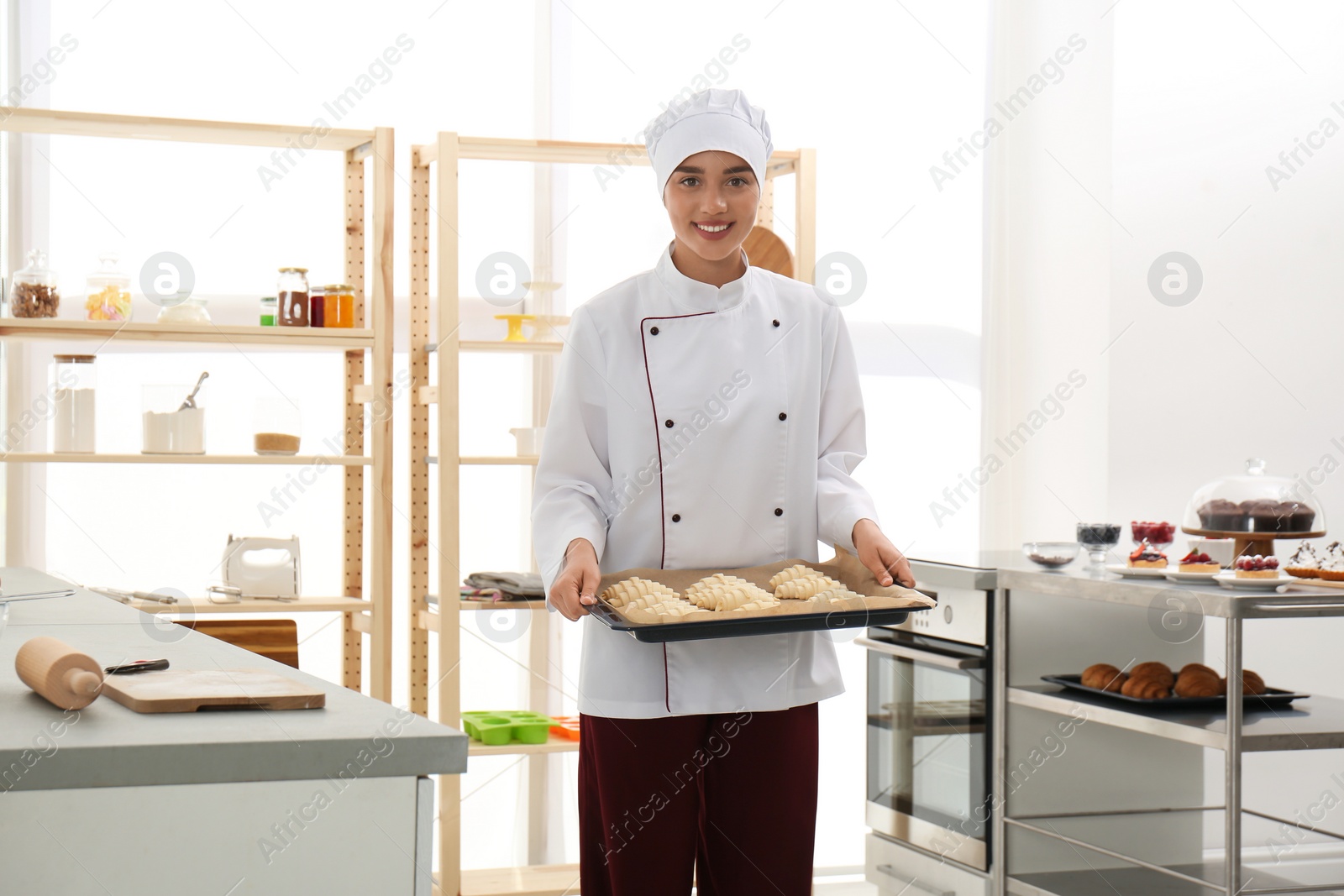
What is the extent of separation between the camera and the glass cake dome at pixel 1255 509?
2477mm

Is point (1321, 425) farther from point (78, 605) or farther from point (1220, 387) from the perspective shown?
point (78, 605)

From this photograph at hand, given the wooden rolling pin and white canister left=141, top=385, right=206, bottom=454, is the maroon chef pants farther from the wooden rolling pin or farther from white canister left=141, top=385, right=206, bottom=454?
white canister left=141, top=385, right=206, bottom=454

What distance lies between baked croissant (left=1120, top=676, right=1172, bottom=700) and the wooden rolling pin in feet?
6.43

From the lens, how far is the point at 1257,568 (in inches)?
90.9

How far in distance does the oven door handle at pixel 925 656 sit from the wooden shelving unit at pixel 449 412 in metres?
0.81

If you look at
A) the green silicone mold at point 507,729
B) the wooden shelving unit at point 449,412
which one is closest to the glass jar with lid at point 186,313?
the wooden shelving unit at point 449,412

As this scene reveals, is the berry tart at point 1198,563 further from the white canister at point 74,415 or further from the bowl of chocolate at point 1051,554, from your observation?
the white canister at point 74,415

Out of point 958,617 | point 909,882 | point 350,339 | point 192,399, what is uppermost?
point 350,339

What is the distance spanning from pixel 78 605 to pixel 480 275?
1.80 metres

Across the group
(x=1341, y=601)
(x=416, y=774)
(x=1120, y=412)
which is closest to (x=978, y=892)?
(x=1341, y=601)

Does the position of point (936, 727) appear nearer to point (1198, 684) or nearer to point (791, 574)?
point (1198, 684)

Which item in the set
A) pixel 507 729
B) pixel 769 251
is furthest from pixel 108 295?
pixel 769 251

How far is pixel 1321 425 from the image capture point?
11.4 ft

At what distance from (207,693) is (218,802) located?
15 centimetres
